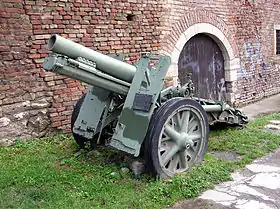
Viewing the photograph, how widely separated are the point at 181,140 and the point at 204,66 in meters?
5.16

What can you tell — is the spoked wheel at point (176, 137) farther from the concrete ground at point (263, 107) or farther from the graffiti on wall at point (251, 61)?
the graffiti on wall at point (251, 61)

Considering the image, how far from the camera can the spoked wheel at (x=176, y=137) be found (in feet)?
12.8

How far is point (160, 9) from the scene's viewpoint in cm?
748

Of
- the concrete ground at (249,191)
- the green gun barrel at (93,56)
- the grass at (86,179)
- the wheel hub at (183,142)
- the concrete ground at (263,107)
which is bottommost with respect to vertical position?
the concrete ground at (249,191)

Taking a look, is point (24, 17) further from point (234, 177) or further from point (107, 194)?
point (234, 177)

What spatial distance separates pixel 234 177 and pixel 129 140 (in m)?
1.44

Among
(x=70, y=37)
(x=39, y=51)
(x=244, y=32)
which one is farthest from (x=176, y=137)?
(x=244, y=32)

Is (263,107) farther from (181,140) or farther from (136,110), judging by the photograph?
(136,110)

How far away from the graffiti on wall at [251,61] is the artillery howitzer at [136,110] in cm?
603

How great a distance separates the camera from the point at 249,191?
12.8 ft

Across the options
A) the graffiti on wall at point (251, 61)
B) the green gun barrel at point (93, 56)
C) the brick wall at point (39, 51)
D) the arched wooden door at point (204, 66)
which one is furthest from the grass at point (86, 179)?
the graffiti on wall at point (251, 61)

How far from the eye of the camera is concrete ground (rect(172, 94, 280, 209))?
3564mm

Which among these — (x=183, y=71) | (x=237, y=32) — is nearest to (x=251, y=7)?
(x=237, y=32)

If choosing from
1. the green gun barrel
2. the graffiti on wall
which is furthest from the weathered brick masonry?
the green gun barrel
